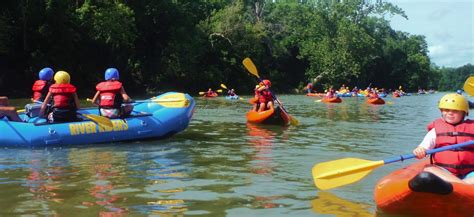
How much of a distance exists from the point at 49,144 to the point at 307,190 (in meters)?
4.07

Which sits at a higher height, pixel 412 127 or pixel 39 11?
pixel 39 11

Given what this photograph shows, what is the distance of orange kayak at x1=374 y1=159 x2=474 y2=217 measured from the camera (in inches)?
145

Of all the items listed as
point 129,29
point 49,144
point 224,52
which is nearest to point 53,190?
point 49,144

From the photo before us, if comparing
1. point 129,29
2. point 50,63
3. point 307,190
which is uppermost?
point 129,29

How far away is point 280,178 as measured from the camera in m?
5.57

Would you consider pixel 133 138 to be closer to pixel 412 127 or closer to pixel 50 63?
pixel 412 127

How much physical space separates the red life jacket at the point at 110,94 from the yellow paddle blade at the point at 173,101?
2.65ft

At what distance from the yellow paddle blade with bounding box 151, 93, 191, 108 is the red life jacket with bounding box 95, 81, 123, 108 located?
808 millimetres

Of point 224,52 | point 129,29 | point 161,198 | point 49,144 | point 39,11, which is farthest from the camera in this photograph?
point 224,52

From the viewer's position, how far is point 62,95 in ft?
25.2

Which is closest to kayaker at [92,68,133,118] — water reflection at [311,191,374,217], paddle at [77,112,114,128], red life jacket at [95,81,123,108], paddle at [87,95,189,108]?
red life jacket at [95,81,123,108]

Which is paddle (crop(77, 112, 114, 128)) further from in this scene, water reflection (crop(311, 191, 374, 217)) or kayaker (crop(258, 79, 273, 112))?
kayaker (crop(258, 79, 273, 112))

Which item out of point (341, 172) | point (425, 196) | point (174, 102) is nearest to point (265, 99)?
point (174, 102)

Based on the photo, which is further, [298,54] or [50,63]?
[298,54]
